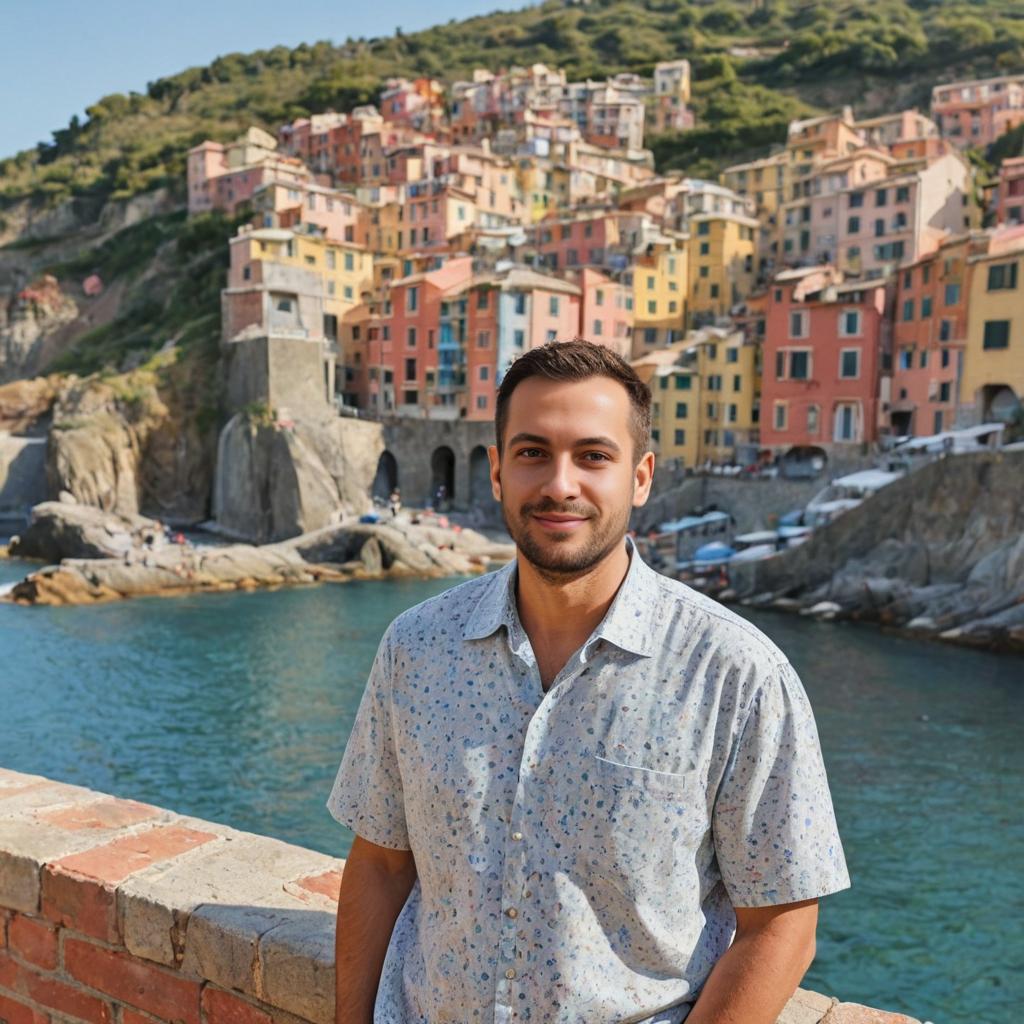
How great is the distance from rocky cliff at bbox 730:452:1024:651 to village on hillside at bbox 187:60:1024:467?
8.59 m

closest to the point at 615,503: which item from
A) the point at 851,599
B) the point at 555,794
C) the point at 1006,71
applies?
the point at 555,794

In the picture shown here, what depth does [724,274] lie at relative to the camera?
50625 millimetres

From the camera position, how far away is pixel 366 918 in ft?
7.18

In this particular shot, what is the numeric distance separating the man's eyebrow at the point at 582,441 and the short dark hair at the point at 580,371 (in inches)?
2.4

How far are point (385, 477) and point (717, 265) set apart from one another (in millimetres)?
19239

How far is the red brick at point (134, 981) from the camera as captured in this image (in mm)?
2846

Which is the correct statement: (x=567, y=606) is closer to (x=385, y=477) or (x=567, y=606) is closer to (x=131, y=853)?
(x=131, y=853)

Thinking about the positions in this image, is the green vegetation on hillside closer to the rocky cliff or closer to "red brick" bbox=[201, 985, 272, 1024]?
the rocky cliff

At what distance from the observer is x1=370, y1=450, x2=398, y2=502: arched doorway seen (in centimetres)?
5075

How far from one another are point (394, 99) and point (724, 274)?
4117cm

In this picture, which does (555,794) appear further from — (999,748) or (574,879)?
(999,748)

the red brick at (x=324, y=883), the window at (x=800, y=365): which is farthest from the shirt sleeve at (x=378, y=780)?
the window at (x=800, y=365)

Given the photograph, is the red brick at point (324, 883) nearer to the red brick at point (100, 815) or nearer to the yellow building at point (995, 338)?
the red brick at point (100, 815)

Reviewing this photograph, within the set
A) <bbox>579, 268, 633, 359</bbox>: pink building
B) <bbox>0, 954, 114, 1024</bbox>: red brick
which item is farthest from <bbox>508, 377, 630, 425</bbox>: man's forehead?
<bbox>579, 268, 633, 359</bbox>: pink building
